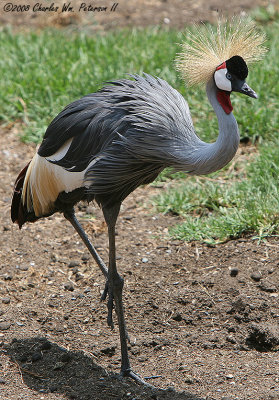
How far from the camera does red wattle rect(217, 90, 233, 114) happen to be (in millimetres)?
3221

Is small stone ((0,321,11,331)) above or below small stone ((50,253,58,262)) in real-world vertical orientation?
below

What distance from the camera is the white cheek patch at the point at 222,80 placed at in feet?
10.7

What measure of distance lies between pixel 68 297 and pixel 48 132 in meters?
1.08

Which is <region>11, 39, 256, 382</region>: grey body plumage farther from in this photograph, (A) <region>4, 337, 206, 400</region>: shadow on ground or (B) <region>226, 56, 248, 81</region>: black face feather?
(A) <region>4, 337, 206, 400</region>: shadow on ground

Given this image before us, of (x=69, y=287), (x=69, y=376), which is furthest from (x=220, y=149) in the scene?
(x=69, y=287)

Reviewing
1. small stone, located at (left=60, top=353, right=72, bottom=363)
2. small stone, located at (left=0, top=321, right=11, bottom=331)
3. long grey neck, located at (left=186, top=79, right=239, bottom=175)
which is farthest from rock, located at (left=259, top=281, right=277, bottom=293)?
small stone, located at (left=0, top=321, right=11, bottom=331)

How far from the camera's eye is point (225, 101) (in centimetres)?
324

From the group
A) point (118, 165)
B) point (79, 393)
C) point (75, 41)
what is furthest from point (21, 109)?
point (79, 393)

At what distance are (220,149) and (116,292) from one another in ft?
3.37

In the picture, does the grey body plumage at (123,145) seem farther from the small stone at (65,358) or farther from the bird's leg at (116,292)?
the small stone at (65,358)

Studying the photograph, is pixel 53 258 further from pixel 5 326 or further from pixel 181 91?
pixel 181 91

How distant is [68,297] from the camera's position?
4219 mm

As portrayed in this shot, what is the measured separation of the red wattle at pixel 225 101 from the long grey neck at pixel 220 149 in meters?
0.02

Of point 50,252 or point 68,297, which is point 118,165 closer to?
point 68,297
